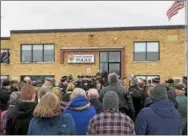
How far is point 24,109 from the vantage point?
22.2 ft

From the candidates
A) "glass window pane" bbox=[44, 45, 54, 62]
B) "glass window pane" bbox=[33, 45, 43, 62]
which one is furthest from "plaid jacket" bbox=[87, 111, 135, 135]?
"glass window pane" bbox=[33, 45, 43, 62]

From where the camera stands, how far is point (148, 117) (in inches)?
250

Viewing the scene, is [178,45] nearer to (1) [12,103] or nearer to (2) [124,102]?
(2) [124,102]

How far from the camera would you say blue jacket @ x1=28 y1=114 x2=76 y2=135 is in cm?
554

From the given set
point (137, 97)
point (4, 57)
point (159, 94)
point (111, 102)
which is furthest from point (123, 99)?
point (4, 57)

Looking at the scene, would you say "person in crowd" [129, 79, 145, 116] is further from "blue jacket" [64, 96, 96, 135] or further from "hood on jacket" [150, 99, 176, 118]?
"hood on jacket" [150, 99, 176, 118]

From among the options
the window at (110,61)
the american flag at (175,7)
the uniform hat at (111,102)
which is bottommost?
the uniform hat at (111,102)

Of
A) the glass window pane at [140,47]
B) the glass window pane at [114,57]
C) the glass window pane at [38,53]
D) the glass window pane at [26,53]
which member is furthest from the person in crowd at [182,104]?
the glass window pane at [26,53]

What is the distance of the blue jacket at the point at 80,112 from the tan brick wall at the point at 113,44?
27.2 metres

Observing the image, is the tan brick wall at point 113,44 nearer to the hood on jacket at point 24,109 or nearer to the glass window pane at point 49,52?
the glass window pane at point 49,52

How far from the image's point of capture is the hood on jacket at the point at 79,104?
6.89 meters

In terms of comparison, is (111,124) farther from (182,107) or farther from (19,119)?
(182,107)

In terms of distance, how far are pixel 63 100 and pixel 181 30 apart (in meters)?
26.4

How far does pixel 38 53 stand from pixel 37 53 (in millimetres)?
100
